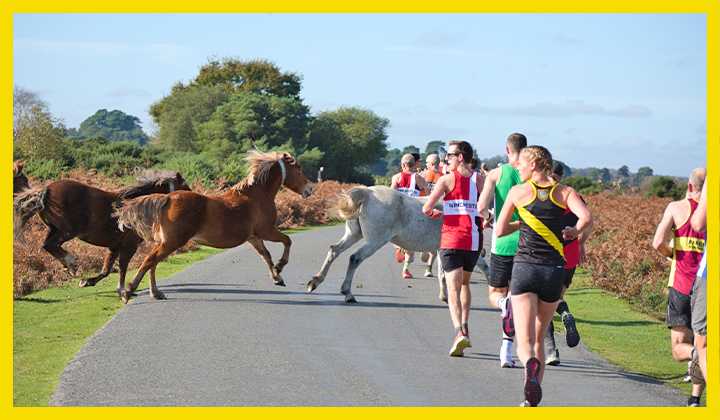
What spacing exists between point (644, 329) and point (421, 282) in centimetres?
441

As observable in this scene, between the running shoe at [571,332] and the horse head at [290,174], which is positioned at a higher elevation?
the horse head at [290,174]

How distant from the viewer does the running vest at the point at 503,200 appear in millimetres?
6793

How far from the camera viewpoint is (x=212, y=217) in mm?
10391

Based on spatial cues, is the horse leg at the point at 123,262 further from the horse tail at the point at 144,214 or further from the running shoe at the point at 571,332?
the running shoe at the point at 571,332

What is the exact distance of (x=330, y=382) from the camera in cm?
625

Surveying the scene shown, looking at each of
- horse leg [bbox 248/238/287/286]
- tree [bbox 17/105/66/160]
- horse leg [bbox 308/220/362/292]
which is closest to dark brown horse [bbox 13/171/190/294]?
horse leg [bbox 248/238/287/286]

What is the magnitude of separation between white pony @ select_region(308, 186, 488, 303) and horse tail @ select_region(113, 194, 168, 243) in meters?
2.55

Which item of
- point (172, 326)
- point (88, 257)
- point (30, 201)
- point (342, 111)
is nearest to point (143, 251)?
point (88, 257)

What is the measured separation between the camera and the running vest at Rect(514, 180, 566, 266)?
5316 mm

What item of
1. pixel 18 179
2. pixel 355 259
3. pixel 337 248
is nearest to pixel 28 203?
→ pixel 18 179

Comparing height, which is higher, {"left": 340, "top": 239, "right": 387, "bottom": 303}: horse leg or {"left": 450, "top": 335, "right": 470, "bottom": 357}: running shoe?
{"left": 340, "top": 239, "right": 387, "bottom": 303}: horse leg

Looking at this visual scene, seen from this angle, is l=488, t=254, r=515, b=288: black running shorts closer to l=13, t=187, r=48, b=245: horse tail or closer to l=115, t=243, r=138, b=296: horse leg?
l=115, t=243, r=138, b=296: horse leg

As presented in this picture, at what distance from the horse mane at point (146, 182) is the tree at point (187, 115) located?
57353 mm

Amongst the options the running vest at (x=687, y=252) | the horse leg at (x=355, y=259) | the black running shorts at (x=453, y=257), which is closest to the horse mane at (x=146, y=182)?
the horse leg at (x=355, y=259)
